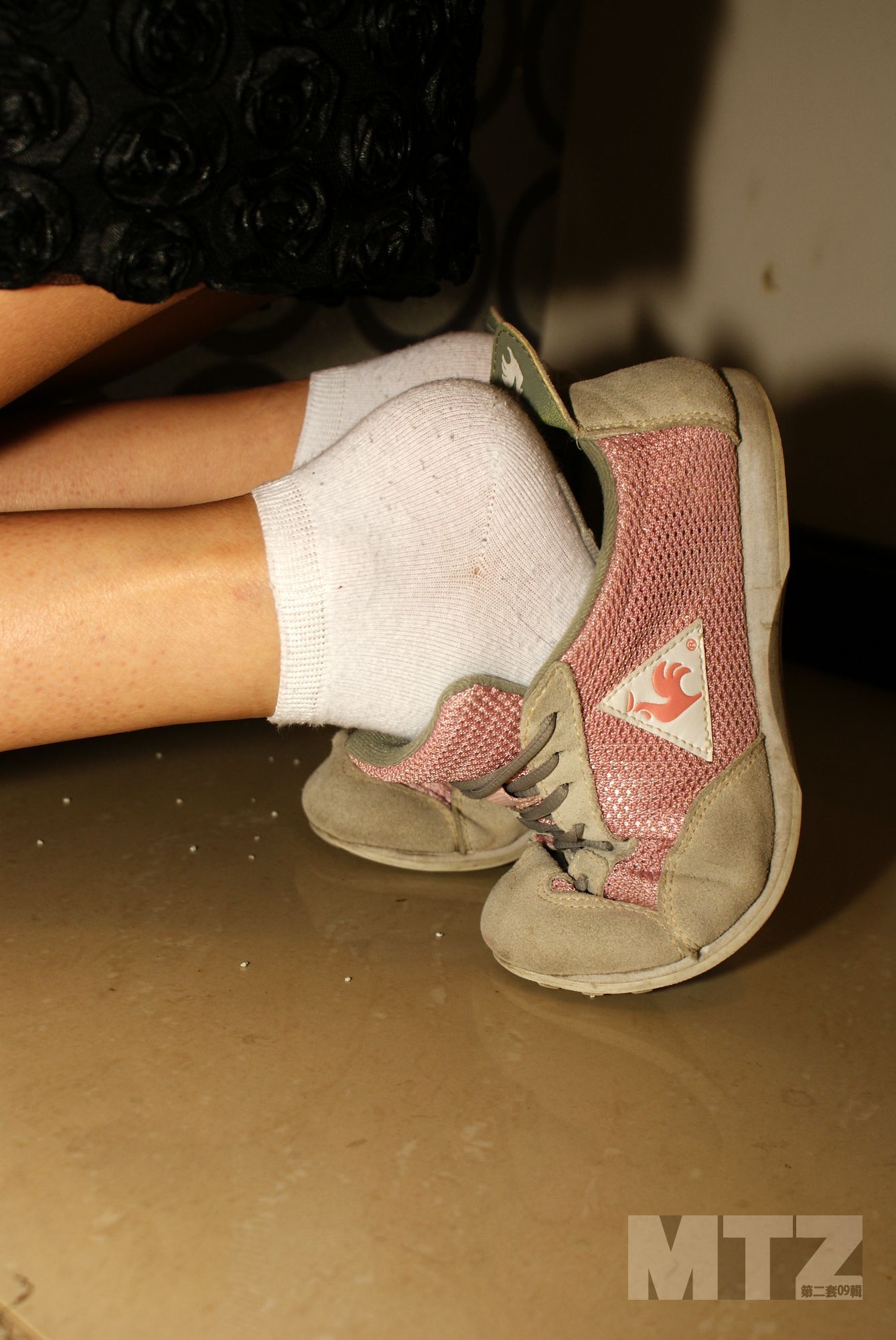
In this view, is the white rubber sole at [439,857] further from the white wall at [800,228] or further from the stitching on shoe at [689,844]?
the white wall at [800,228]

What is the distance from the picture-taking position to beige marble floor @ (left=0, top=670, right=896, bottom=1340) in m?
0.48

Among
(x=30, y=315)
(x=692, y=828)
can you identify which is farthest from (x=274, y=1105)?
(x=30, y=315)

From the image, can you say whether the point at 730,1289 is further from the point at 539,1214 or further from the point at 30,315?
the point at 30,315

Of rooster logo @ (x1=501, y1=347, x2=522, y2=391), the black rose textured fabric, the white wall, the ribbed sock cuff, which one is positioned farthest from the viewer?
the white wall

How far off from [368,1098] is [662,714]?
267mm

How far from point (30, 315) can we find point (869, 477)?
0.90m

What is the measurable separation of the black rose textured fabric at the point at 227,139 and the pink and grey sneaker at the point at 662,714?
159mm

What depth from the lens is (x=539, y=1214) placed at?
0.52 m

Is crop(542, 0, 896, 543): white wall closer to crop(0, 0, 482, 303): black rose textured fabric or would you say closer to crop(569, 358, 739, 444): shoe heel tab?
crop(569, 358, 739, 444): shoe heel tab

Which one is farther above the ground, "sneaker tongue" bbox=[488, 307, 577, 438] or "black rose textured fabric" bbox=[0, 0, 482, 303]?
"black rose textured fabric" bbox=[0, 0, 482, 303]

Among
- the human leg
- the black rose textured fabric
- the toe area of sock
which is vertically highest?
the black rose textured fabric

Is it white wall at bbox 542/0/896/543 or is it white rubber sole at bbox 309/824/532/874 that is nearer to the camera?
white rubber sole at bbox 309/824/532/874

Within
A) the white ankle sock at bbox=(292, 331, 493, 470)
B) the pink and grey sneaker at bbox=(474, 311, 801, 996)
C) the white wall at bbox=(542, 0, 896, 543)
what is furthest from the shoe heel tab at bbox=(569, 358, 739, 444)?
the white wall at bbox=(542, 0, 896, 543)

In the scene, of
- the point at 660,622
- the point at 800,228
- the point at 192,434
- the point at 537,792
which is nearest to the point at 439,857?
the point at 537,792
